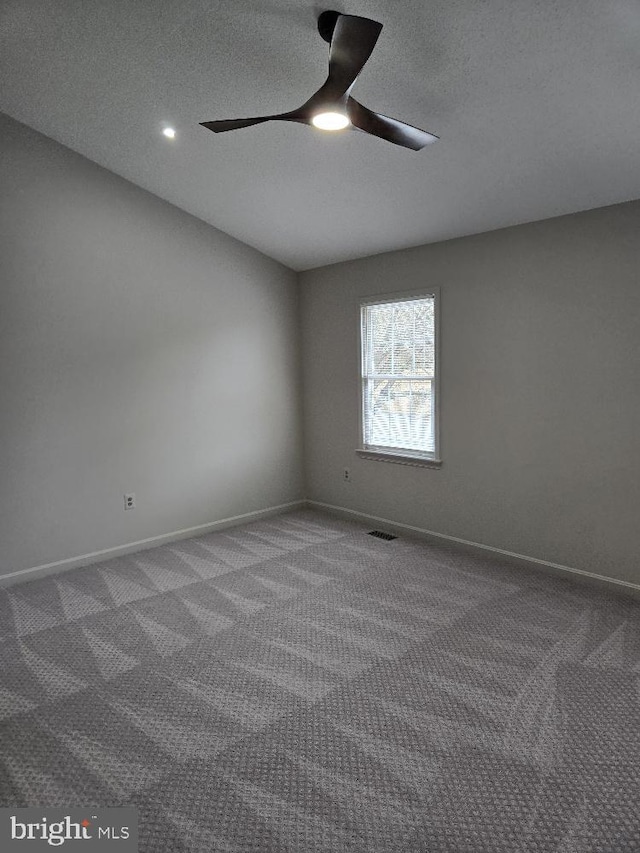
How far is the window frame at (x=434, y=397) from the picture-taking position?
14.1 feet

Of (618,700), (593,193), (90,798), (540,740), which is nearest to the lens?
(90,798)

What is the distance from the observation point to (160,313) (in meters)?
4.44

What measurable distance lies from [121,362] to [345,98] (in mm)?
2766

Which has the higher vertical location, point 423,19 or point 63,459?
point 423,19

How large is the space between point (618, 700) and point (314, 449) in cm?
349

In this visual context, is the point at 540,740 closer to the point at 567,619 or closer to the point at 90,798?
the point at 567,619

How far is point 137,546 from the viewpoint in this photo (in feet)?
14.4

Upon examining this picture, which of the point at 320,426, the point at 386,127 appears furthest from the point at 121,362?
the point at 386,127

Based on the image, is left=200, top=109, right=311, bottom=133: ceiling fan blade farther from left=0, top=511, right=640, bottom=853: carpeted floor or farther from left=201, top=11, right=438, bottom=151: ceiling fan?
left=0, top=511, right=640, bottom=853: carpeted floor

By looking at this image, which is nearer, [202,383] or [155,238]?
[155,238]

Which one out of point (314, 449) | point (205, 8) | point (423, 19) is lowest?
point (314, 449)

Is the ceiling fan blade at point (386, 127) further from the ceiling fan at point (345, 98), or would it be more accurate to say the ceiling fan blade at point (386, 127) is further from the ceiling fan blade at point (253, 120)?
the ceiling fan blade at point (253, 120)

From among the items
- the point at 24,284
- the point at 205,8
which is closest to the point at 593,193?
the point at 205,8
